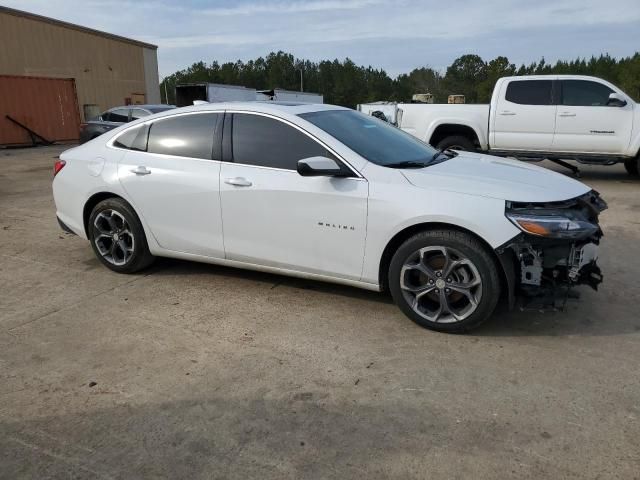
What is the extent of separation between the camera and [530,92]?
399 inches

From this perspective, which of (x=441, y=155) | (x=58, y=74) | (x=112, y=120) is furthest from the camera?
(x=58, y=74)

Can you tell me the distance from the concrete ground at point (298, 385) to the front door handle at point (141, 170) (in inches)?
38.8

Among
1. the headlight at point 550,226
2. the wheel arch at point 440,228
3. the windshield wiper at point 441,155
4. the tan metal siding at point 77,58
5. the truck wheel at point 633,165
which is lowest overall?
the truck wheel at point 633,165

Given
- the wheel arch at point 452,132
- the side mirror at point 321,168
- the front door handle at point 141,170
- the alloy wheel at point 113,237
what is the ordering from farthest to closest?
the wheel arch at point 452,132 < the alloy wheel at point 113,237 < the front door handle at point 141,170 < the side mirror at point 321,168

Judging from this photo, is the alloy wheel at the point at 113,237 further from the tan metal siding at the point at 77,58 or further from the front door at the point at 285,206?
the tan metal siding at the point at 77,58

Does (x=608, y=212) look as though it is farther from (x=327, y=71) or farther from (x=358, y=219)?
(x=327, y=71)

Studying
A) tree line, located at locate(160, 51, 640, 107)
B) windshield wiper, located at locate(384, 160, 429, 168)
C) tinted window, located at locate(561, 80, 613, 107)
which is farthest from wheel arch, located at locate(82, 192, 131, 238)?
tree line, located at locate(160, 51, 640, 107)

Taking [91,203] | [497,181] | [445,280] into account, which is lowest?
[445,280]

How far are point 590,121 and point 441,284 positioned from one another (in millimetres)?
7733

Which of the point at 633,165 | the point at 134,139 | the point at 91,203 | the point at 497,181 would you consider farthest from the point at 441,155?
the point at 633,165

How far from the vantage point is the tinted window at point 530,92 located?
10.0 meters

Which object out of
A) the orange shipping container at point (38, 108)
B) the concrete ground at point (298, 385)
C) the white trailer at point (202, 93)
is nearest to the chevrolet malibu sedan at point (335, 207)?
the concrete ground at point (298, 385)

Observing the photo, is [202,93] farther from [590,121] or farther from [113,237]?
[113,237]

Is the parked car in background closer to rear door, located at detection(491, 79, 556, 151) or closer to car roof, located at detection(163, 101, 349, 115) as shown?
rear door, located at detection(491, 79, 556, 151)
